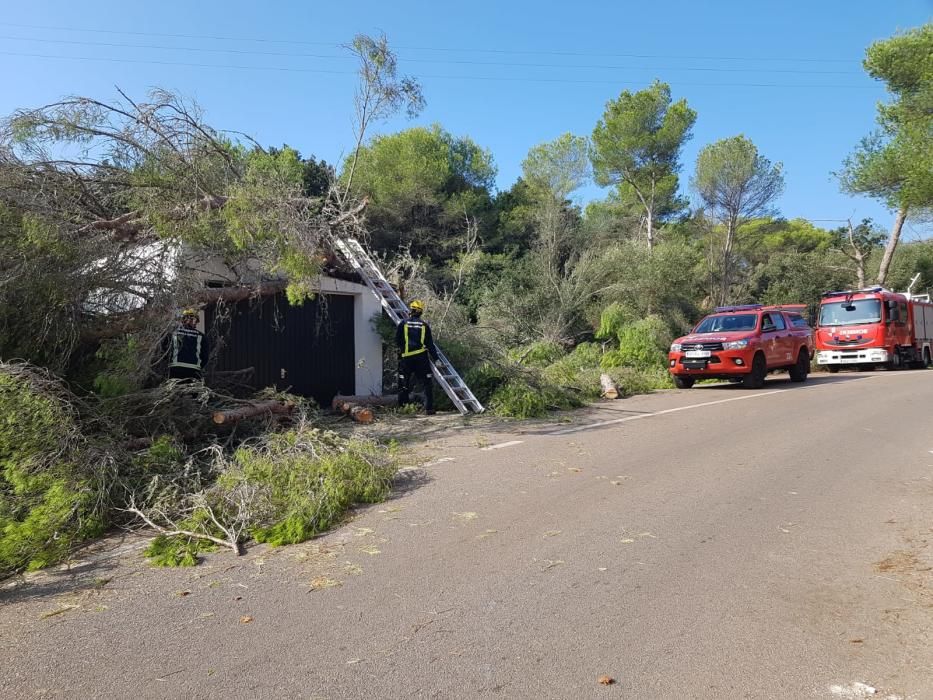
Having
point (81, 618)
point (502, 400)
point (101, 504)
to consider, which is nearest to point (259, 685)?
point (81, 618)

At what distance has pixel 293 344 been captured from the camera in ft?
39.7

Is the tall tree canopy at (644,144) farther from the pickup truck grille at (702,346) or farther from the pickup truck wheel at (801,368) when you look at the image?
the pickup truck grille at (702,346)

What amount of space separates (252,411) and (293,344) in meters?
3.97

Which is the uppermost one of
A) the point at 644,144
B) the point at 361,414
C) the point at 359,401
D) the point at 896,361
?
the point at 644,144

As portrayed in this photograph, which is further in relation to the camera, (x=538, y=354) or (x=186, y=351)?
(x=538, y=354)

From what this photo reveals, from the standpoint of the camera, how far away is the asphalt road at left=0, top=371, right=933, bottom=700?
10.9ft

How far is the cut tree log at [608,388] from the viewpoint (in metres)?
14.5

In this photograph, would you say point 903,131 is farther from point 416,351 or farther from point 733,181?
point 416,351

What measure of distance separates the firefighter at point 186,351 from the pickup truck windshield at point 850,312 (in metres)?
20.3

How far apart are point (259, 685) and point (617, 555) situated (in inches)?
102

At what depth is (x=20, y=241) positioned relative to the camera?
23.1ft

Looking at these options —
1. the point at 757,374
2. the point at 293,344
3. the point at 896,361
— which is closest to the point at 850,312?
the point at 896,361

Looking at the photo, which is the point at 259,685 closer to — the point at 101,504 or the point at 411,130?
the point at 101,504

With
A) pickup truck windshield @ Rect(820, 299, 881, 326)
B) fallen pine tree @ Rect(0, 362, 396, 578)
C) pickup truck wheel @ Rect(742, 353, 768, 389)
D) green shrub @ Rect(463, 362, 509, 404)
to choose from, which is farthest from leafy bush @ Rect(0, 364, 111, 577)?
pickup truck windshield @ Rect(820, 299, 881, 326)
